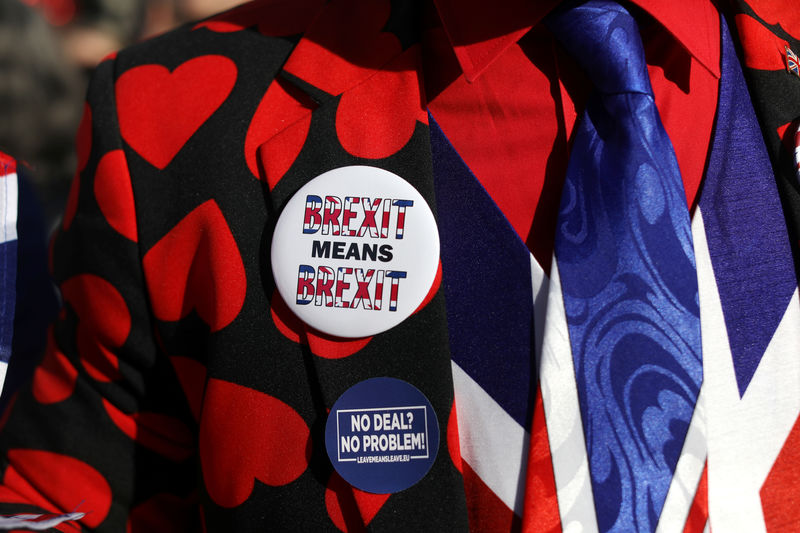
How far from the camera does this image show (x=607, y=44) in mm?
1014

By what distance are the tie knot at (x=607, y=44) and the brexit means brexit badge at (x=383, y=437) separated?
45 centimetres

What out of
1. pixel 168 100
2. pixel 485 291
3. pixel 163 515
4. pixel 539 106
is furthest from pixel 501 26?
pixel 163 515

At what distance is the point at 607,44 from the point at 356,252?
398mm

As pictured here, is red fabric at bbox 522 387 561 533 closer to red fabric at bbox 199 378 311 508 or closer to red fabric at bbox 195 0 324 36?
red fabric at bbox 199 378 311 508

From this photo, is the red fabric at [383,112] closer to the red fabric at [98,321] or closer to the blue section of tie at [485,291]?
the blue section of tie at [485,291]

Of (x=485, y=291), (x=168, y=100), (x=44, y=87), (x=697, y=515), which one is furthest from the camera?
(x=44, y=87)

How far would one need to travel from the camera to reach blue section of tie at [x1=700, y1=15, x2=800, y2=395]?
38.8 inches

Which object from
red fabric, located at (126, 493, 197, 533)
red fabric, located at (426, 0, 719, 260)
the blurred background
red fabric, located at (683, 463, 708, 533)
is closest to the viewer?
red fabric, located at (683, 463, 708, 533)

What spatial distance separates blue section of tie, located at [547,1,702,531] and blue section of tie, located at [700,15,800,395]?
0.05m

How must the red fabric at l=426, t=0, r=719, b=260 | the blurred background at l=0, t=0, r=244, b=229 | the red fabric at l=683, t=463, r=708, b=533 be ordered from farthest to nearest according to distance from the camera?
the blurred background at l=0, t=0, r=244, b=229 → the red fabric at l=426, t=0, r=719, b=260 → the red fabric at l=683, t=463, r=708, b=533

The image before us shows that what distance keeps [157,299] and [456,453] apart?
0.44m

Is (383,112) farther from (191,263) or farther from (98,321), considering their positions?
(98,321)

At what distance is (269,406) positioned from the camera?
40.8 inches

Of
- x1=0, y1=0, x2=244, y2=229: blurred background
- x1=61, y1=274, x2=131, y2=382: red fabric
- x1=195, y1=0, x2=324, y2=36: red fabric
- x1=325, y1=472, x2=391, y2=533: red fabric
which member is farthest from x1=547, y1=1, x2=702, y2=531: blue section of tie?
x1=0, y1=0, x2=244, y2=229: blurred background
